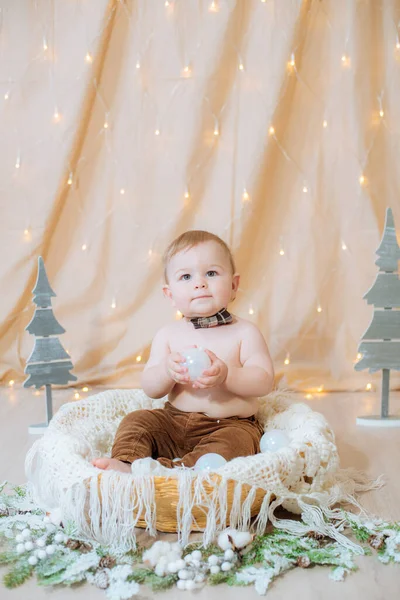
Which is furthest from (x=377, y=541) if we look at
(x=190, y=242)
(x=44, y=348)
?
(x=44, y=348)

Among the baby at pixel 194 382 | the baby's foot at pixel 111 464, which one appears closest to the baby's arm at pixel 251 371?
the baby at pixel 194 382

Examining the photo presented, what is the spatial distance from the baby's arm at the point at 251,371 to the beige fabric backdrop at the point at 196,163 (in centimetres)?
76

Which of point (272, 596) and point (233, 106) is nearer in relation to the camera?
point (272, 596)

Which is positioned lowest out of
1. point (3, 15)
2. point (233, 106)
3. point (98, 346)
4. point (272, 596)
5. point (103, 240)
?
point (272, 596)

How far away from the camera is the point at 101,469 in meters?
1.20

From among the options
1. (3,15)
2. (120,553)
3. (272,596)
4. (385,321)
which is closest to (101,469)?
(120,553)

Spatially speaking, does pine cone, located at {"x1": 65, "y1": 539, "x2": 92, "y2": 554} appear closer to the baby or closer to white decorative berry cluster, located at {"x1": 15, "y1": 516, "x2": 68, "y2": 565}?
white decorative berry cluster, located at {"x1": 15, "y1": 516, "x2": 68, "y2": 565}

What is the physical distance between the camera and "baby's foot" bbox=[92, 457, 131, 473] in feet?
4.05

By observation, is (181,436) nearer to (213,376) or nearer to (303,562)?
(213,376)

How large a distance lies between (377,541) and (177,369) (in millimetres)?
499

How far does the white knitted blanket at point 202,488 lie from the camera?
3.69 feet

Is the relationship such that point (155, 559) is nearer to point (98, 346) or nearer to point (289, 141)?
point (98, 346)

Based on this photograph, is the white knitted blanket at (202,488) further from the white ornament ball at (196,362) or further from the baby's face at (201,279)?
the baby's face at (201,279)

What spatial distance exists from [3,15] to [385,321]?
1.55 metres
